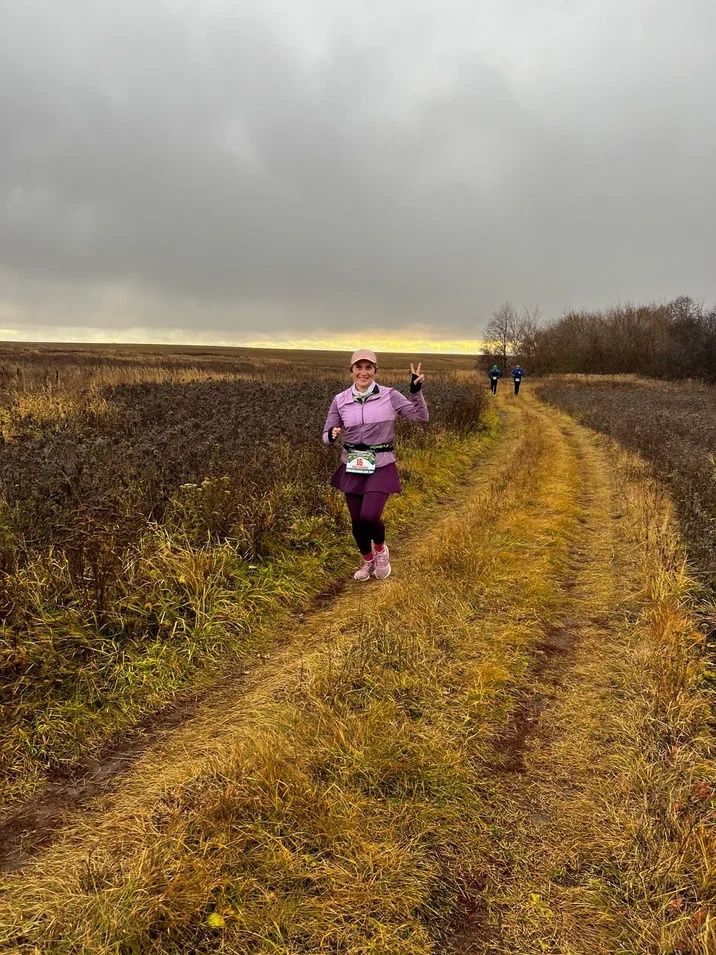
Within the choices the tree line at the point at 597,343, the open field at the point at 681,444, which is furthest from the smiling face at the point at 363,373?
the tree line at the point at 597,343

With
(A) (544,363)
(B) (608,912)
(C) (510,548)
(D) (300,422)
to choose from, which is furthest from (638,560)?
(A) (544,363)

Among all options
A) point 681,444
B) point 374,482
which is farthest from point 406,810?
point 681,444

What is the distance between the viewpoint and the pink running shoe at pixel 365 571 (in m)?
5.65

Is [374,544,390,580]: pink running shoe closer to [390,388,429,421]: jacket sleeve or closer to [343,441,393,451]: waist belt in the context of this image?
[343,441,393,451]: waist belt

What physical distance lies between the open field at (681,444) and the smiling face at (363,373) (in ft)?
12.7

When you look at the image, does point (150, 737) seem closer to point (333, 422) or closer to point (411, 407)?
point (333, 422)

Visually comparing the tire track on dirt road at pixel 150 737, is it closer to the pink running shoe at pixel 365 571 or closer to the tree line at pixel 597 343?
the pink running shoe at pixel 365 571

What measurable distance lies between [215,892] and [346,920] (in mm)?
564

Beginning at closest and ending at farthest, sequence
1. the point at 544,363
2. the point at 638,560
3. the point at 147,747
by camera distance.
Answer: the point at 147,747 → the point at 638,560 → the point at 544,363

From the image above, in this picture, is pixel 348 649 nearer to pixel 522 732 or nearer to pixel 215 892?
pixel 522 732

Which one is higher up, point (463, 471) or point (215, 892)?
point (463, 471)

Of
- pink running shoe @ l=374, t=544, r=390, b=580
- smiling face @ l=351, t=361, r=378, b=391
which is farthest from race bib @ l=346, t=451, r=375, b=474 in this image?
pink running shoe @ l=374, t=544, r=390, b=580

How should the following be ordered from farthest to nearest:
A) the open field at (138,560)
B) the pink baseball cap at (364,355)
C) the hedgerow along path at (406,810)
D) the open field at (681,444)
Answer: the open field at (681,444) → the pink baseball cap at (364,355) → the open field at (138,560) → the hedgerow along path at (406,810)

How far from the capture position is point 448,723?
126 inches
